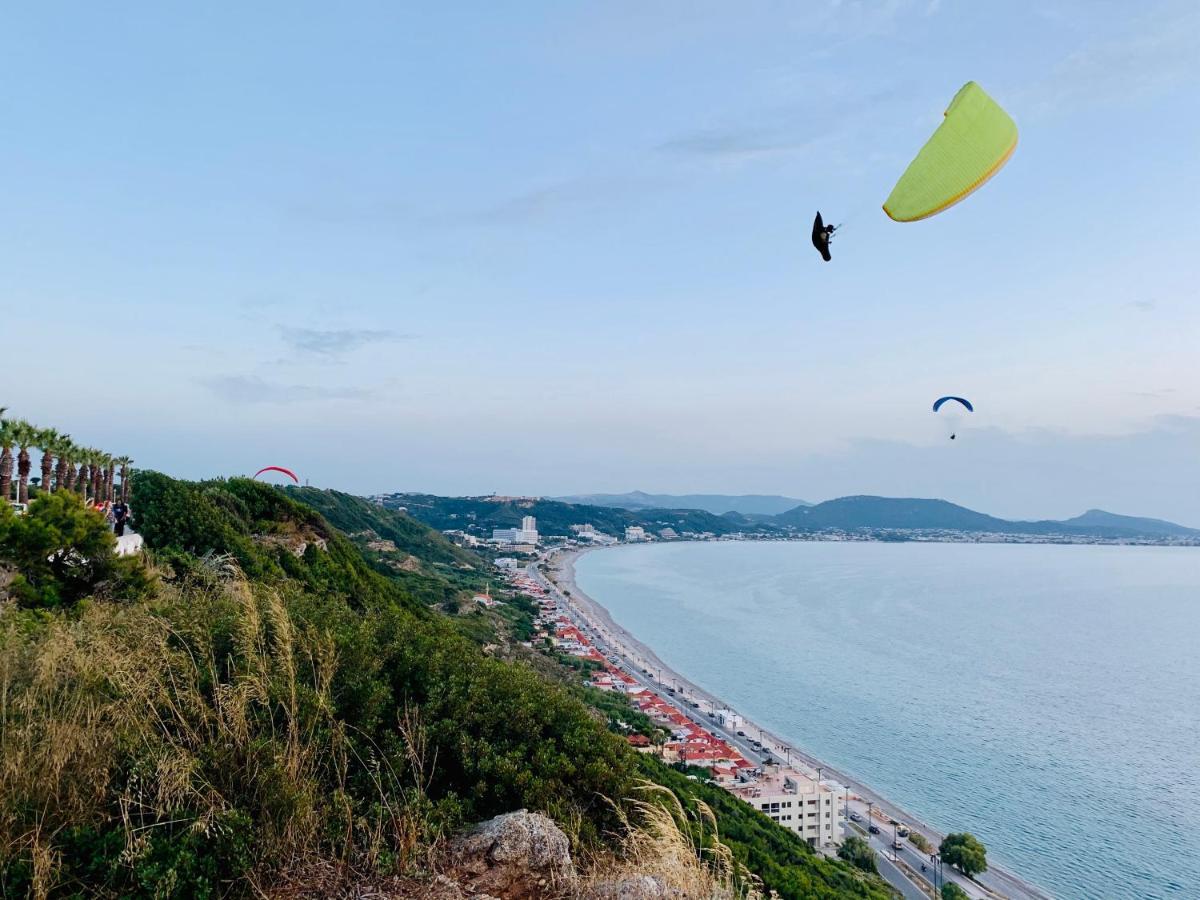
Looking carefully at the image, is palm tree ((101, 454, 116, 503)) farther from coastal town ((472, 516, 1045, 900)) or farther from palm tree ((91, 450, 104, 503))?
coastal town ((472, 516, 1045, 900))

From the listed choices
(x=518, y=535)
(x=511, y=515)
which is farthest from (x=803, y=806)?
(x=511, y=515)

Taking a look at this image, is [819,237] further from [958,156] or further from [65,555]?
[65,555]

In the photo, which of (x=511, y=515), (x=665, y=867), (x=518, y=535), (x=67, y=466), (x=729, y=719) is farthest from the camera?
(x=511, y=515)

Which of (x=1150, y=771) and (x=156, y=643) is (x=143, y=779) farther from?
(x=1150, y=771)

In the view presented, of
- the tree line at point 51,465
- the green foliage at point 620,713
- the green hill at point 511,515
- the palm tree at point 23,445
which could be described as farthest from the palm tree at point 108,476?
the green hill at point 511,515

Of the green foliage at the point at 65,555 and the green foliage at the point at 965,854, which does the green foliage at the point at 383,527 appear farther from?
the green foliage at the point at 65,555
